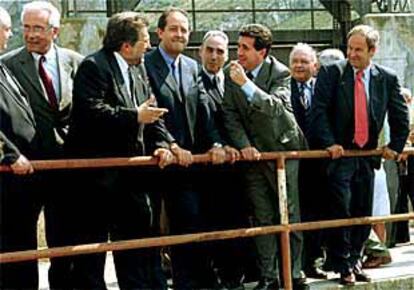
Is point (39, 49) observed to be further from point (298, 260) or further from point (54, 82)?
point (298, 260)

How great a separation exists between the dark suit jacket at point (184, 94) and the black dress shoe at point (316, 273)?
3.84 feet

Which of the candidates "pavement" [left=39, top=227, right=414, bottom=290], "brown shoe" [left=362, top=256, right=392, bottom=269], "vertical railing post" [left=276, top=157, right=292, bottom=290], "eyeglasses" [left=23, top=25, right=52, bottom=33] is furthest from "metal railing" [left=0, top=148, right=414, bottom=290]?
"eyeglasses" [left=23, top=25, right=52, bottom=33]

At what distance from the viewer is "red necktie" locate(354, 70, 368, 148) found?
15.9 ft

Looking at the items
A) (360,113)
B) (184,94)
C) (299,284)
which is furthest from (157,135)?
(360,113)

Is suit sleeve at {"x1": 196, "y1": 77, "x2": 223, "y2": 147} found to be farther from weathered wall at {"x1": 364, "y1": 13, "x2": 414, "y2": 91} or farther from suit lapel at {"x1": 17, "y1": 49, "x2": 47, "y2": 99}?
weathered wall at {"x1": 364, "y1": 13, "x2": 414, "y2": 91}

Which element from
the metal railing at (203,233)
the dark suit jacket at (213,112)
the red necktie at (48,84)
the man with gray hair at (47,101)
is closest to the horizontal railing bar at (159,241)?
the metal railing at (203,233)

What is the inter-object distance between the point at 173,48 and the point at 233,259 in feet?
4.32

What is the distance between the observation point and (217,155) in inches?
169

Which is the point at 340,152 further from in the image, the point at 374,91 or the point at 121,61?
the point at 121,61

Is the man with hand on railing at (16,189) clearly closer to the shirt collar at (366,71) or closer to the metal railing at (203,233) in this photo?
the metal railing at (203,233)

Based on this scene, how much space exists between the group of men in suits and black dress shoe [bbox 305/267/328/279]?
0.22 m

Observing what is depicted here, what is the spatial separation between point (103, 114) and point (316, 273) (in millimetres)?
1883

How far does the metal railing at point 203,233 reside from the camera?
3.75 m

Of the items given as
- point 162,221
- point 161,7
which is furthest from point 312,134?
point 161,7
